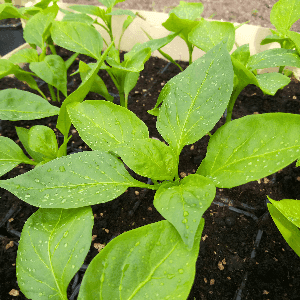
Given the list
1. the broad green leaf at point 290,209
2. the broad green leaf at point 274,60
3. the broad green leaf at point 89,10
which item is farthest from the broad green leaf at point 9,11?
the broad green leaf at point 290,209

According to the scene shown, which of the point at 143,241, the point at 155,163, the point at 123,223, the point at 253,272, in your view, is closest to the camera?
the point at 143,241

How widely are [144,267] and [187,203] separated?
0.42 ft

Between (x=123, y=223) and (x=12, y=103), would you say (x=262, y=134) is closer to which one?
(x=123, y=223)

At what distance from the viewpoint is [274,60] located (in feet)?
2.31

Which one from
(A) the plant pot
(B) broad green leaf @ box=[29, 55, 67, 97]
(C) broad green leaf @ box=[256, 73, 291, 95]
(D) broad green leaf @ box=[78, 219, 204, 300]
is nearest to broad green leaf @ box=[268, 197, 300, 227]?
(D) broad green leaf @ box=[78, 219, 204, 300]

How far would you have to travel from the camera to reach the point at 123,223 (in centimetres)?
75

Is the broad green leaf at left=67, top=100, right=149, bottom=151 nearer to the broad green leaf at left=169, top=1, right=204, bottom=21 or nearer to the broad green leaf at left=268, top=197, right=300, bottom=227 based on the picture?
the broad green leaf at left=268, top=197, right=300, bottom=227

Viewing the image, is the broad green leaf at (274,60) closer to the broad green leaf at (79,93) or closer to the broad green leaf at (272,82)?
the broad green leaf at (272,82)

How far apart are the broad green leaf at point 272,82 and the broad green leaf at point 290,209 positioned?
29 centimetres

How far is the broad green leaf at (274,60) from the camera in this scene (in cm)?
70

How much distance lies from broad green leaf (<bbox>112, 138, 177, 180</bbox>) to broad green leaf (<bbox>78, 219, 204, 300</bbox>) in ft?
0.46

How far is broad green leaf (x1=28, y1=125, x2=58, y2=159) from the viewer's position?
0.66 m

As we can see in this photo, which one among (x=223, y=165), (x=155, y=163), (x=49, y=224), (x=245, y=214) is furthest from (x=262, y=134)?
(x=49, y=224)

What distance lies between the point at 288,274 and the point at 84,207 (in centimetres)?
55
